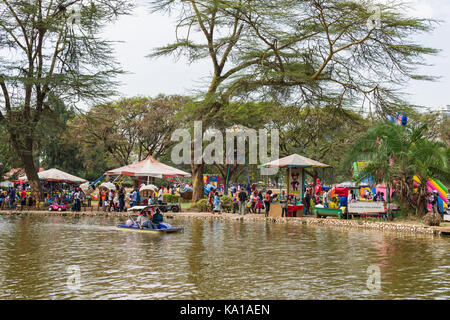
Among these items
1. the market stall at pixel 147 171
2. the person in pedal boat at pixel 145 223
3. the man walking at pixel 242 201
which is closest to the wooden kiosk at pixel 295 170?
the man walking at pixel 242 201

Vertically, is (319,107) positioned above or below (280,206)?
above

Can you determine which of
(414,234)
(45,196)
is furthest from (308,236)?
(45,196)

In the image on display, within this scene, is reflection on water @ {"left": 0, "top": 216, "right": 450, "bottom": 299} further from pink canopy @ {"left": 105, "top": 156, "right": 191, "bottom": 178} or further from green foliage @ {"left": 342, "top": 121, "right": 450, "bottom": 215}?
pink canopy @ {"left": 105, "top": 156, "right": 191, "bottom": 178}

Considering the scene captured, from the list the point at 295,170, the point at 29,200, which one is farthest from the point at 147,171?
the point at 295,170

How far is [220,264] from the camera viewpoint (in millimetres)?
11469

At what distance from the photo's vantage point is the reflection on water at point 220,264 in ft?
28.6

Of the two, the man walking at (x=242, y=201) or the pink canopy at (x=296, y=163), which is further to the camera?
the man walking at (x=242, y=201)

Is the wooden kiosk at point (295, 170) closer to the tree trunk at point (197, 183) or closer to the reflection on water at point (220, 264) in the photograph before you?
the tree trunk at point (197, 183)

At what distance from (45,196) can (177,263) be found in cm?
2297

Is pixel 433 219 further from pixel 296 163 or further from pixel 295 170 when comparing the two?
pixel 295 170

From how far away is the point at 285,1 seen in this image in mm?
22031

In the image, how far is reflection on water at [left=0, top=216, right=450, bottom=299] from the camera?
8703 mm
